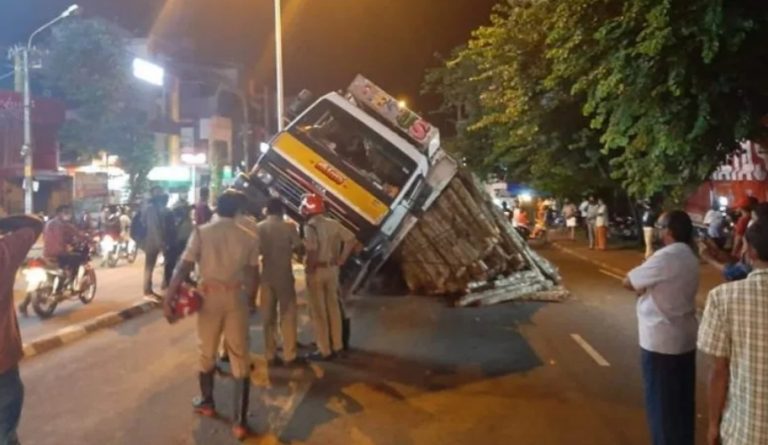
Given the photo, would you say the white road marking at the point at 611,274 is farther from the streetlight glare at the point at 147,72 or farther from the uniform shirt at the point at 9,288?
the streetlight glare at the point at 147,72

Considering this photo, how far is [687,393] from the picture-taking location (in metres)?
5.43

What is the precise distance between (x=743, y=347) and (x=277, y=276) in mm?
6251

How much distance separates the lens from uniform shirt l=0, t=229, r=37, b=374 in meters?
4.97

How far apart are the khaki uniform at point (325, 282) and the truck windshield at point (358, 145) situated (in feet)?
16.3

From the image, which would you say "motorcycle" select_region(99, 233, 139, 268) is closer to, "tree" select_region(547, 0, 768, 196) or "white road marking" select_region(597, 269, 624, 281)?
"white road marking" select_region(597, 269, 624, 281)

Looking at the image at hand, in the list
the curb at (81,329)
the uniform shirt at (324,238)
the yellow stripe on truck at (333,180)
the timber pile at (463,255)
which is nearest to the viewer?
the uniform shirt at (324,238)

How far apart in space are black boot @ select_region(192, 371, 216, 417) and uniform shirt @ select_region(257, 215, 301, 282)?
2.00 m

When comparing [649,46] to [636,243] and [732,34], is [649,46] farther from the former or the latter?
[636,243]

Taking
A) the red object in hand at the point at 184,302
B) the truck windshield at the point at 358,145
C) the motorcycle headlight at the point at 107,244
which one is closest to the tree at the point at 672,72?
the truck windshield at the point at 358,145

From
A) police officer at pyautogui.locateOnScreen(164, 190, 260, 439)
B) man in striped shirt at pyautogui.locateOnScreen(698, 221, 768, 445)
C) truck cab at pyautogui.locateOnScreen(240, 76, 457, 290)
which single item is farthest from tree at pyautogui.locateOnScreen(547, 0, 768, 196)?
man in striped shirt at pyautogui.locateOnScreen(698, 221, 768, 445)

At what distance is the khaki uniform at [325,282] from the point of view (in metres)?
9.83

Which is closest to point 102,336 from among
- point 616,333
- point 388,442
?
point 388,442

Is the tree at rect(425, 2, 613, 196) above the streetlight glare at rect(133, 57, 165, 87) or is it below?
below

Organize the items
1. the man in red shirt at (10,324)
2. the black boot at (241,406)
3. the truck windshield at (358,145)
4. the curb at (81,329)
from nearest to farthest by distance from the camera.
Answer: the man in red shirt at (10,324)
the black boot at (241,406)
the curb at (81,329)
the truck windshield at (358,145)
